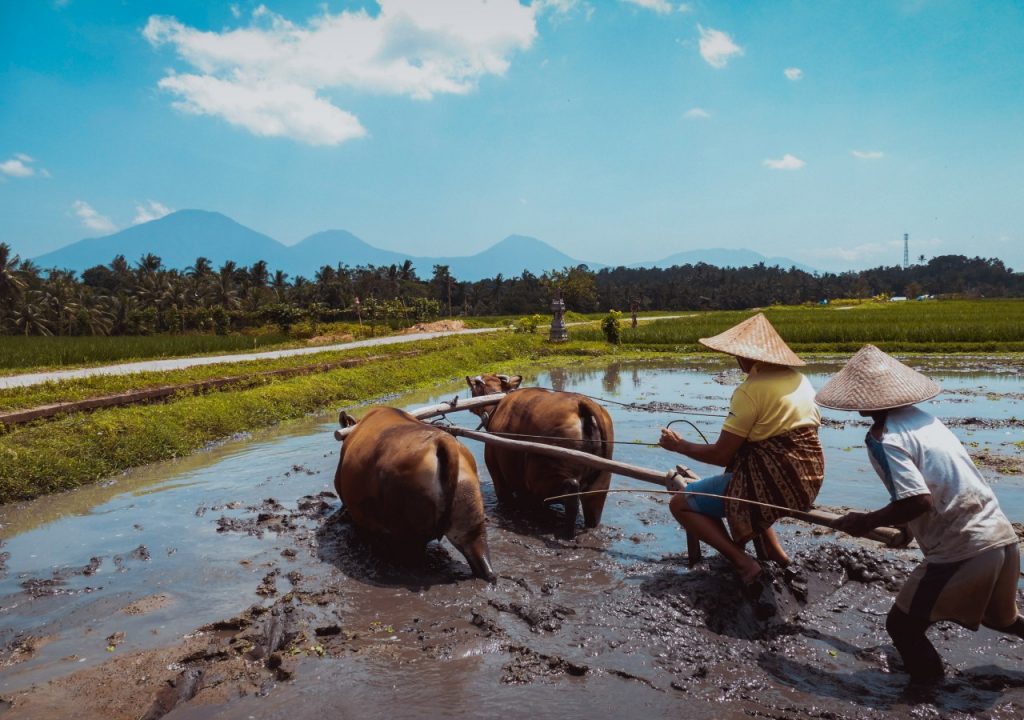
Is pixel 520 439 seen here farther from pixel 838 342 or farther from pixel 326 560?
pixel 838 342

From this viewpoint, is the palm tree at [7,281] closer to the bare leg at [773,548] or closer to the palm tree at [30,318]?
the palm tree at [30,318]

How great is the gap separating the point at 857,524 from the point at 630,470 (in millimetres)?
1714

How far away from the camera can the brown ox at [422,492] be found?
4.44 metres

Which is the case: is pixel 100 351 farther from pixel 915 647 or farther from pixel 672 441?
pixel 915 647

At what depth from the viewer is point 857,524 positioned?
3.24 metres

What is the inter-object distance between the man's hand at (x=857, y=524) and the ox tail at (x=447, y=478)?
7.39 ft

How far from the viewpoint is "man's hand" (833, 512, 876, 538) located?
3.19 m

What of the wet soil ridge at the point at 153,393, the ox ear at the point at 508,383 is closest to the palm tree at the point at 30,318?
the wet soil ridge at the point at 153,393

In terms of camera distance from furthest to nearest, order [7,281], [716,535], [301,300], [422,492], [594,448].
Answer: [301,300]
[7,281]
[594,448]
[422,492]
[716,535]

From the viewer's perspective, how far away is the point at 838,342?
2425 centimetres

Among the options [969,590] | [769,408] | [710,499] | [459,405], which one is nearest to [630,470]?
[710,499]

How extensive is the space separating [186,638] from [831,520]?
361cm

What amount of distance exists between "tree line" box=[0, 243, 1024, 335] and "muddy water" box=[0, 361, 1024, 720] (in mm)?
27476

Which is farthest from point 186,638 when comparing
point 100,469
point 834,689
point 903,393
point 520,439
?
point 100,469
